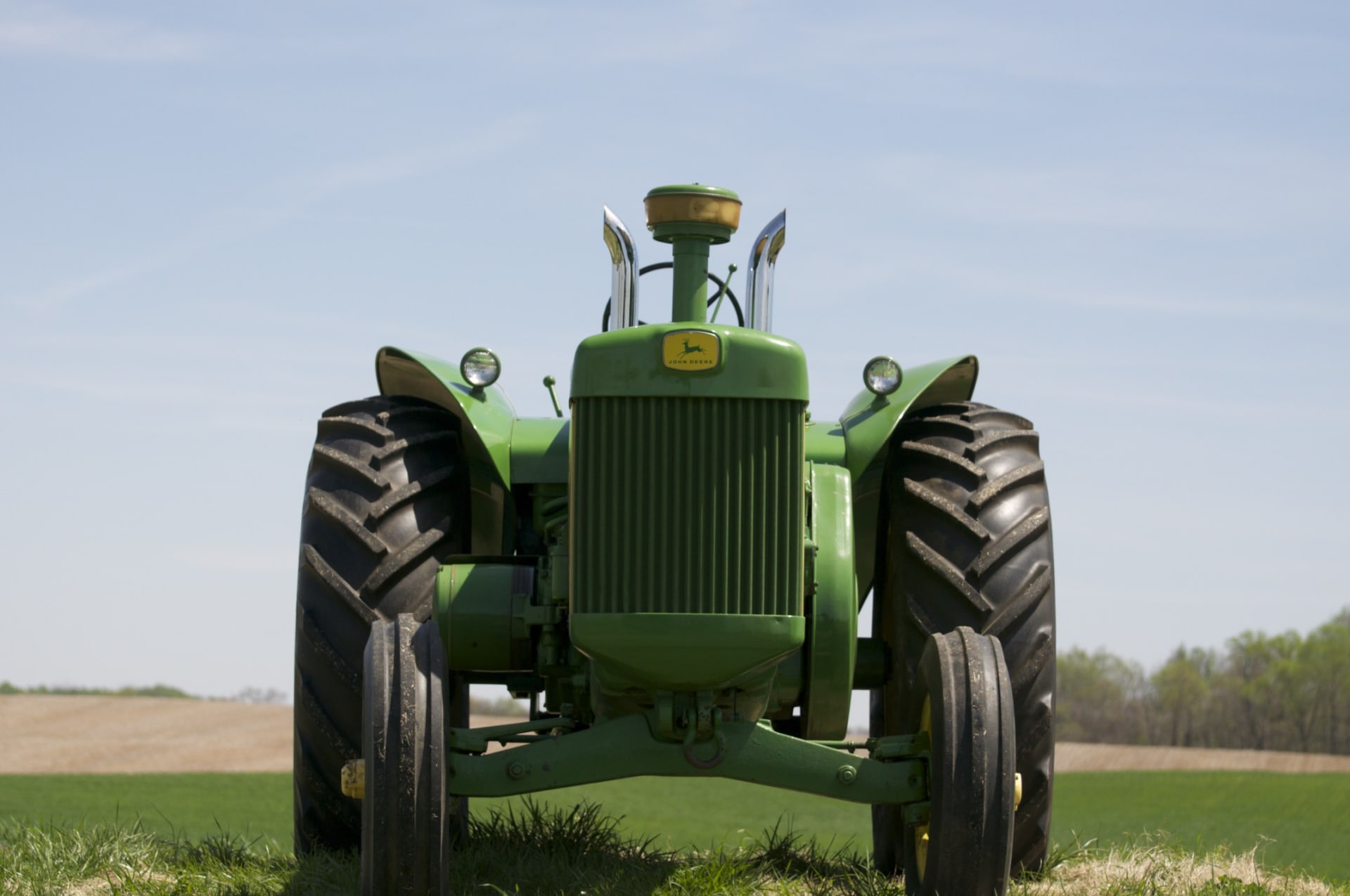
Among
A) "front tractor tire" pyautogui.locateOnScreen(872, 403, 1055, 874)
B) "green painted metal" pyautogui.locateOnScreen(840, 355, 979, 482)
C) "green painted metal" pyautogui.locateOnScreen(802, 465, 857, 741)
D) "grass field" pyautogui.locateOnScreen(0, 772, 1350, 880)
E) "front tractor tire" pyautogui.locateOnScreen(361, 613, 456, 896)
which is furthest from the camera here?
"grass field" pyautogui.locateOnScreen(0, 772, 1350, 880)

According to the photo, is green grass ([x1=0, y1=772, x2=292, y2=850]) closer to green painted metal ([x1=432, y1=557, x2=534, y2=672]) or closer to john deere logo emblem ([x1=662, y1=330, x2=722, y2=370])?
green painted metal ([x1=432, y1=557, x2=534, y2=672])

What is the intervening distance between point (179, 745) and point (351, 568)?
1447 cm

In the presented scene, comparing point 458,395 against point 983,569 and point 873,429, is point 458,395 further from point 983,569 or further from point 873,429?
point 983,569

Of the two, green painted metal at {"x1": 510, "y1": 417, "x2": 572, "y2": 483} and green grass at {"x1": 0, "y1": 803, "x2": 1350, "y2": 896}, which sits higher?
green painted metal at {"x1": 510, "y1": 417, "x2": 572, "y2": 483}

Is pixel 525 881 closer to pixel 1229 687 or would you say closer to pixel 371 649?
pixel 371 649

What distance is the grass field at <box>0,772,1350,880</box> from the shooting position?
920 cm

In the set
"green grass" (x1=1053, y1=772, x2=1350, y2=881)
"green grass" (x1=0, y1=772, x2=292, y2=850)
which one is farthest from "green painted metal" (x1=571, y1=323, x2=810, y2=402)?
"green grass" (x1=1053, y1=772, x2=1350, y2=881)

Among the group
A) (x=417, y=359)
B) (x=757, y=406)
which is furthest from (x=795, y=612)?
(x=417, y=359)

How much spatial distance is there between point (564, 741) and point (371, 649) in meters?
0.61

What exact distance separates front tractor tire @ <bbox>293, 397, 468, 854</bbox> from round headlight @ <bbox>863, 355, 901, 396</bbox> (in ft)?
4.99

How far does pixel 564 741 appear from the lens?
4578 millimetres

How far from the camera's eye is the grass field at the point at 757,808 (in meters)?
9.20

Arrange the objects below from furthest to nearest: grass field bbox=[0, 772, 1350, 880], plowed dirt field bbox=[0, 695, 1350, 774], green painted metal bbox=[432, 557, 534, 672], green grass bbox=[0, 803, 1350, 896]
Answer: plowed dirt field bbox=[0, 695, 1350, 774] < grass field bbox=[0, 772, 1350, 880] < green grass bbox=[0, 803, 1350, 896] < green painted metal bbox=[432, 557, 534, 672]

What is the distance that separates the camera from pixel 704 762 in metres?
4.57
